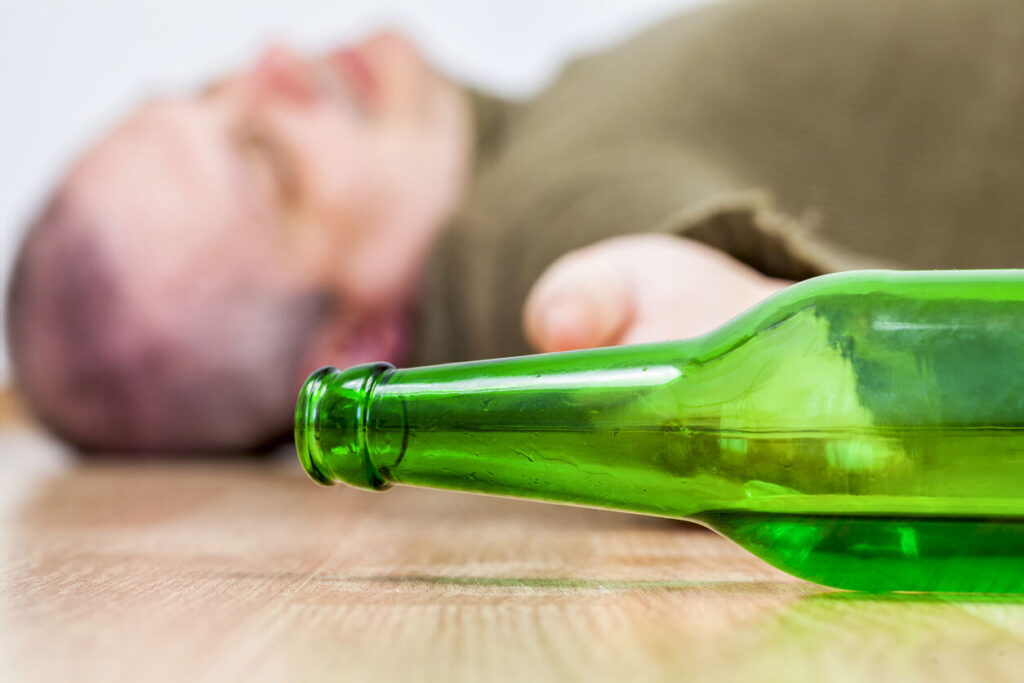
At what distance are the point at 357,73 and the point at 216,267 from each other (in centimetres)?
30

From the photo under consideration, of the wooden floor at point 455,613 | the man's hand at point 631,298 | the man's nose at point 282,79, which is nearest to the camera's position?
the wooden floor at point 455,613

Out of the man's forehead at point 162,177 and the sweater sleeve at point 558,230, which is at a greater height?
the man's forehead at point 162,177

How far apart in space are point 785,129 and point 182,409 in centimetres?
60

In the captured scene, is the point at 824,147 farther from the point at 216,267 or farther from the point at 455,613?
the point at 455,613

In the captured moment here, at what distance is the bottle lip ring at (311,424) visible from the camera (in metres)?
0.25

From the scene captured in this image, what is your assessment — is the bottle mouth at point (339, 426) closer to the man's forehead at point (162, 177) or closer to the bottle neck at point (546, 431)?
the bottle neck at point (546, 431)

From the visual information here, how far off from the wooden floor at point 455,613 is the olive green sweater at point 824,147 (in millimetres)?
425

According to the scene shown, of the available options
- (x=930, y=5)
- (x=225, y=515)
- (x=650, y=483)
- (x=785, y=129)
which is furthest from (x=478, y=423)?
(x=930, y=5)

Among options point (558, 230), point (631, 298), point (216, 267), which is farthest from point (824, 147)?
point (216, 267)

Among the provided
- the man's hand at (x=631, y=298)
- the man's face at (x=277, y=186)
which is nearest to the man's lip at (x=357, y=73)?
the man's face at (x=277, y=186)

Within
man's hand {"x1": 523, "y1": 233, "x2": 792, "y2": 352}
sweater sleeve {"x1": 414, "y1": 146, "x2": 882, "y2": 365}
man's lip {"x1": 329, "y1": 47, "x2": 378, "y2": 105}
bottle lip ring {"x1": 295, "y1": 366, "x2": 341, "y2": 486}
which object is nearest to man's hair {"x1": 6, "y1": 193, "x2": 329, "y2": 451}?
sweater sleeve {"x1": 414, "y1": 146, "x2": 882, "y2": 365}

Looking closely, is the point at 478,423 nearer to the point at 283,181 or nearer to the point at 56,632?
the point at 56,632

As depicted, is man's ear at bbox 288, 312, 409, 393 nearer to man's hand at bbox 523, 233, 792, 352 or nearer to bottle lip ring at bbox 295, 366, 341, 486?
man's hand at bbox 523, 233, 792, 352

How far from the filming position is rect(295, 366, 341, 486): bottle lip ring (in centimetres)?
25
